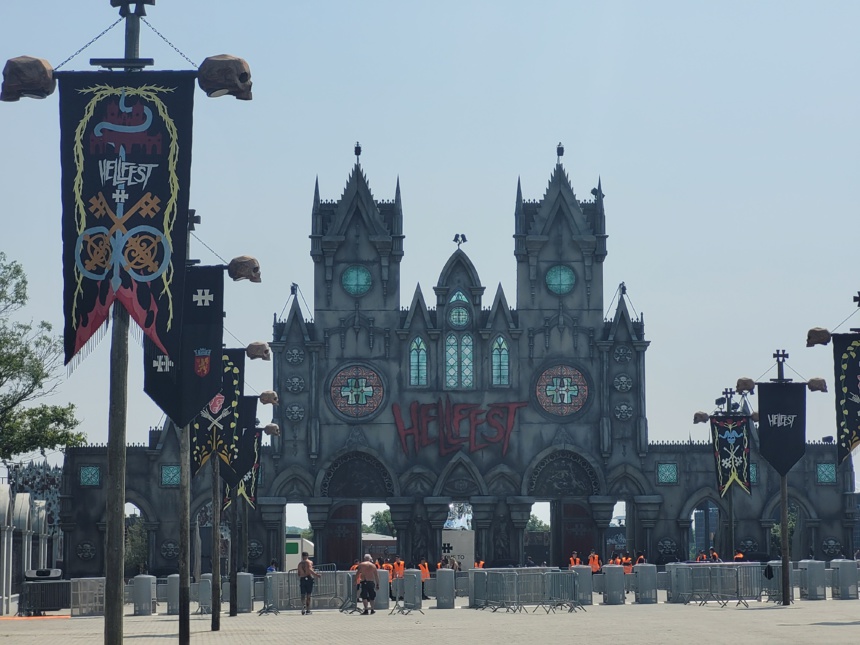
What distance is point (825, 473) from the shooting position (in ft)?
242

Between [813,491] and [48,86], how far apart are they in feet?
201

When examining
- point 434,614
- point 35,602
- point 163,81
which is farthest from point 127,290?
point 35,602

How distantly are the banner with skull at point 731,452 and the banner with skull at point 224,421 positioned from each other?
2357cm

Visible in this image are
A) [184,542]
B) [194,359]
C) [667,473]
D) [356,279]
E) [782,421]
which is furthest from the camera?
[356,279]

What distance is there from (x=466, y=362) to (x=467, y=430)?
139 inches

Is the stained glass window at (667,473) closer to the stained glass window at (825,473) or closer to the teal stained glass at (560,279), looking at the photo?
the stained glass window at (825,473)

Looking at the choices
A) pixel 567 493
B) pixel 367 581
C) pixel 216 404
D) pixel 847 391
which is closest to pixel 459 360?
pixel 567 493

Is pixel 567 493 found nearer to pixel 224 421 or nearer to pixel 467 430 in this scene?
pixel 467 430

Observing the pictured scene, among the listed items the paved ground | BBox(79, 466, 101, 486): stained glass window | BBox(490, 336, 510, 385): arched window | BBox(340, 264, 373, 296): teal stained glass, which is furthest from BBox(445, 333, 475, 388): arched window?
the paved ground

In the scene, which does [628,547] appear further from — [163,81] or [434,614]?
[163,81]

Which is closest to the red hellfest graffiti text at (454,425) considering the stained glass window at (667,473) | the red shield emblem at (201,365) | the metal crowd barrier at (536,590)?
the stained glass window at (667,473)

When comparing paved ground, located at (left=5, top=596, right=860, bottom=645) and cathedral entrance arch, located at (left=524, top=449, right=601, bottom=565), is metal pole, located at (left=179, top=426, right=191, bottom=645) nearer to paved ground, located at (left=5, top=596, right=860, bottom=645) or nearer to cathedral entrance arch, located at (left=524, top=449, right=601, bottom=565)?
paved ground, located at (left=5, top=596, right=860, bottom=645)

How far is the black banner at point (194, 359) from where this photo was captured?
2423 cm

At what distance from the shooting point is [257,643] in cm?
2905
